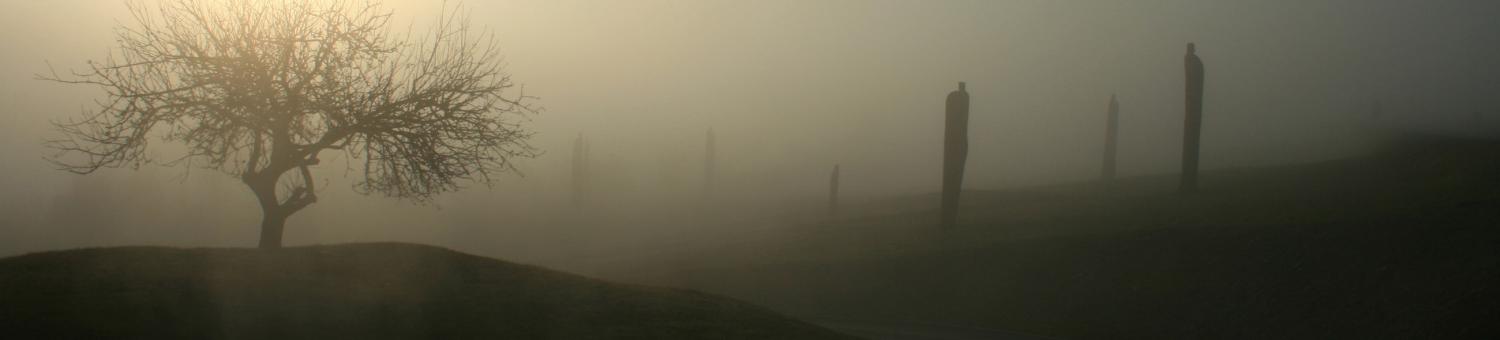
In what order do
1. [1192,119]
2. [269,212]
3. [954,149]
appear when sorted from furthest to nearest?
[1192,119] → [954,149] → [269,212]

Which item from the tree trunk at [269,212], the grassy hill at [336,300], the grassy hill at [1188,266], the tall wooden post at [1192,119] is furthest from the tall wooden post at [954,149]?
the tree trunk at [269,212]

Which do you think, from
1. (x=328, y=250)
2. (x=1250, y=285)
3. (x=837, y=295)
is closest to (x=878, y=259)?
(x=837, y=295)

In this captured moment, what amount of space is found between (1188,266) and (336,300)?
16.4 meters

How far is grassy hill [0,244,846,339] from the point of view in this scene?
549 inches

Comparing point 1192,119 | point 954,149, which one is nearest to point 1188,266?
point 954,149

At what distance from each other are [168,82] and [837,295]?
1497 centimetres

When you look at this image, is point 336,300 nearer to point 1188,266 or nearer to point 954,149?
point 1188,266

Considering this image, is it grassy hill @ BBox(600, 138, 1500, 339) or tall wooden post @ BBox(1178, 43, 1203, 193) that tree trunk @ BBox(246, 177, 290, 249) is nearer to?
grassy hill @ BBox(600, 138, 1500, 339)

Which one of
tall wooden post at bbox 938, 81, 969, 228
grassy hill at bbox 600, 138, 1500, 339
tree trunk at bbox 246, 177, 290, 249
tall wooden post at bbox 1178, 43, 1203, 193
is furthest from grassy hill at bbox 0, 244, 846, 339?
tall wooden post at bbox 1178, 43, 1203, 193

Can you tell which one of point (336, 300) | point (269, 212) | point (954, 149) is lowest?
point (336, 300)

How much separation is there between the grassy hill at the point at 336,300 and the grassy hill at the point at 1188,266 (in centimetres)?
667

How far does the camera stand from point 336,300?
15.7 m

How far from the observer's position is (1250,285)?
23.2 metres

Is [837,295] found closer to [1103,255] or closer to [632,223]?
[1103,255]
